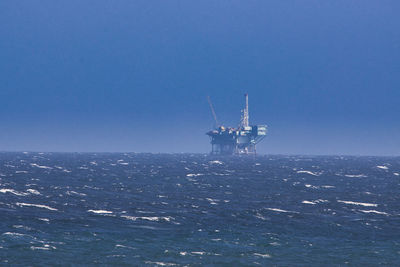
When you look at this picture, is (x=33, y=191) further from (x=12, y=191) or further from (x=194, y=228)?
(x=194, y=228)

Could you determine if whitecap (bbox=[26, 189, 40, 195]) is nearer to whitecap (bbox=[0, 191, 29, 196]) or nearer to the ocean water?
the ocean water

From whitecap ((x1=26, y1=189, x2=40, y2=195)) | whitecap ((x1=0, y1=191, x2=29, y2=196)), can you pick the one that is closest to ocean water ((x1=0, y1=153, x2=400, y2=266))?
whitecap ((x1=26, y1=189, x2=40, y2=195))

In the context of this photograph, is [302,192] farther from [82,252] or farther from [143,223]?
[82,252]

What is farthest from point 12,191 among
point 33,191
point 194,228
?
point 194,228

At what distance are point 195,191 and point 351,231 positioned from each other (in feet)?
99.6

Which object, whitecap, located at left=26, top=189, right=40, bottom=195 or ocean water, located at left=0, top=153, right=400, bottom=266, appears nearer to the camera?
ocean water, located at left=0, top=153, right=400, bottom=266

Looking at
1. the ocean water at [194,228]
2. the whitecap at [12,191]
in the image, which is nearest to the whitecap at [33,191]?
the ocean water at [194,228]

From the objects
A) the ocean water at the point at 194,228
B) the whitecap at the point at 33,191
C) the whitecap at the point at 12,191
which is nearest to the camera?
the ocean water at the point at 194,228

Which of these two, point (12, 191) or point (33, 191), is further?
point (33, 191)

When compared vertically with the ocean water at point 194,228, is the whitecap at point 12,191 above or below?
above

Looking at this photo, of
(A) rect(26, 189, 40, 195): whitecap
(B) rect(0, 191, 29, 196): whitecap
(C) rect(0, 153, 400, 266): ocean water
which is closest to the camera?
(C) rect(0, 153, 400, 266): ocean water

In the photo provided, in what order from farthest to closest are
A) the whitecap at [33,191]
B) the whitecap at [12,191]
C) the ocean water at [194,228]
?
the whitecap at [33,191] < the whitecap at [12,191] < the ocean water at [194,228]

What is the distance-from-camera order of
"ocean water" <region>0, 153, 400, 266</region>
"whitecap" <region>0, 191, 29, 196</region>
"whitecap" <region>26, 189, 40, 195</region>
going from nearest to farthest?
1. "ocean water" <region>0, 153, 400, 266</region>
2. "whitecap" <region>0, 191, 29, 196</region>
3. "whitecap" <region>26, 189, 40, 195</region>

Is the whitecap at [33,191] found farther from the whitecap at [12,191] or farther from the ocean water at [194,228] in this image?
the whitecap at [12,191]
